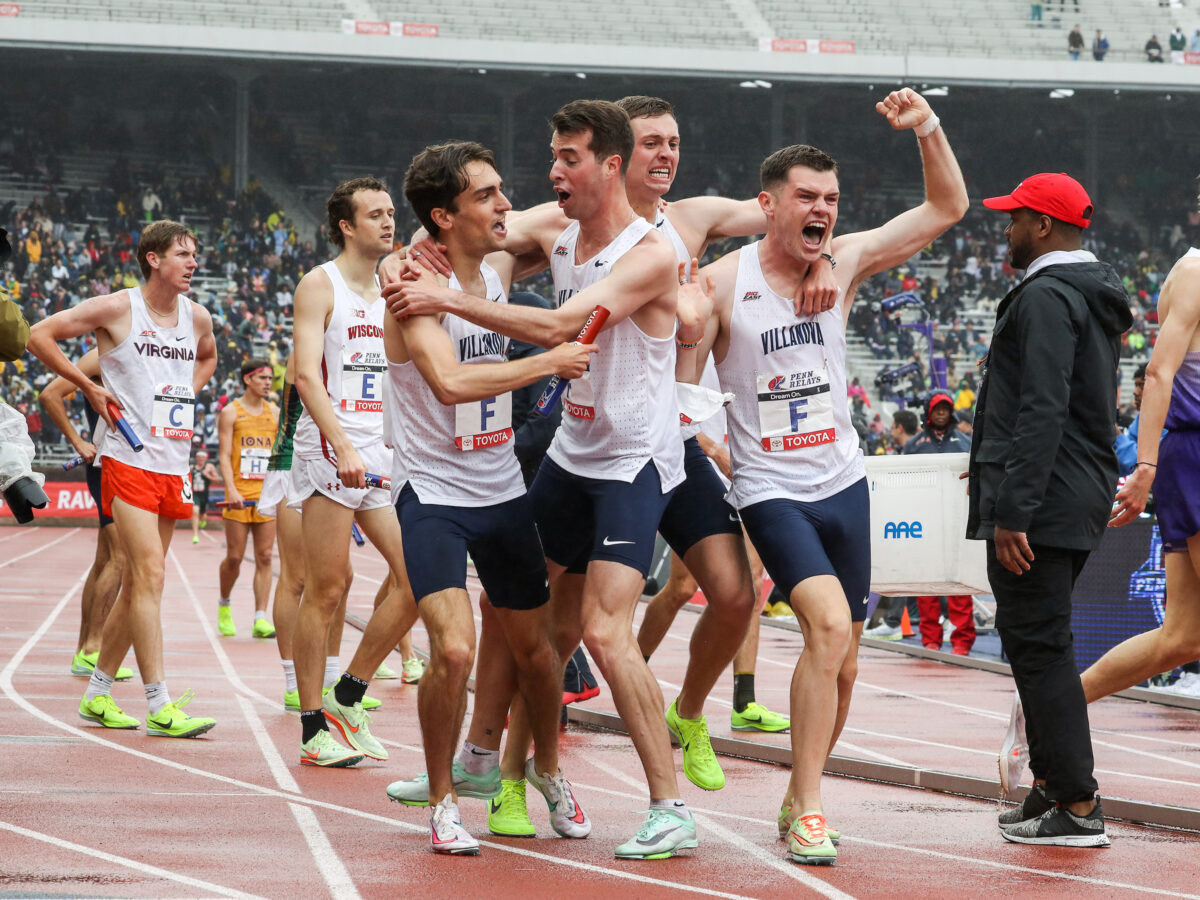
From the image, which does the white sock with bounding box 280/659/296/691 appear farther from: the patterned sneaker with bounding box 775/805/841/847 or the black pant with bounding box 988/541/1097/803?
the black pant with bounding box 988/541/1097/803

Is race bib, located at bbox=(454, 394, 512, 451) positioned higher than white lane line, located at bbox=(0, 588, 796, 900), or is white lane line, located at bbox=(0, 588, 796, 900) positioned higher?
race bib, located at bbox=(454, 394, 512, 451)

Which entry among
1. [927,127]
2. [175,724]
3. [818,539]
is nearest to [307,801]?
[175,724]

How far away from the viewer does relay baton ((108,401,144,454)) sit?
755cm

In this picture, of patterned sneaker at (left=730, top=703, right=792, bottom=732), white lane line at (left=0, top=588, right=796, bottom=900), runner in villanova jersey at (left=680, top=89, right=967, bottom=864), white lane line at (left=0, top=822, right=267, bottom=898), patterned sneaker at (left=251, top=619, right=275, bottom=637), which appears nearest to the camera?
white lane line at (left=0, top=822, right=267, bottom=898)

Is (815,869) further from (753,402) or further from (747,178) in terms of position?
(747,178)

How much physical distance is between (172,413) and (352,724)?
2.05 m

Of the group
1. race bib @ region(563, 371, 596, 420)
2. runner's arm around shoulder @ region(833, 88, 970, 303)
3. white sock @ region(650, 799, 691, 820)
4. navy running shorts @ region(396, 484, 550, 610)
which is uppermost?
runner's arm around shoulder @ region(833, 88, 970, 303)

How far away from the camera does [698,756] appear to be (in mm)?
5555

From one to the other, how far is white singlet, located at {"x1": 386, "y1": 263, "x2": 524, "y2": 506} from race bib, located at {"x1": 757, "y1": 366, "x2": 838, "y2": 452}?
2.73 feet

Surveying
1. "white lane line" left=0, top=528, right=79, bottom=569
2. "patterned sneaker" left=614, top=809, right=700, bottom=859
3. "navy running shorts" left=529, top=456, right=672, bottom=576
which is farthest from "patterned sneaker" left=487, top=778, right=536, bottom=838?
"white lane line" left=0, top=528, right=79, bottom=569

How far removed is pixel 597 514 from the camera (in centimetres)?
493

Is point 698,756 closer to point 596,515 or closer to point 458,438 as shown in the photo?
point 596,515

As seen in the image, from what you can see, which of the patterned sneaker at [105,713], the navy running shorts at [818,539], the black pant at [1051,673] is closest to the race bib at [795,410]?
the navy running shorts at [818,539]

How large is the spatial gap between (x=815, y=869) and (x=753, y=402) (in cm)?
150
